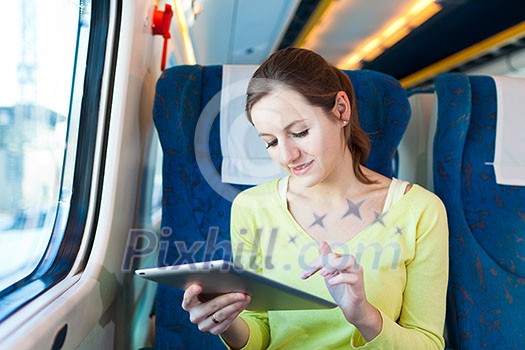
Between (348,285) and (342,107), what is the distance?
47cm

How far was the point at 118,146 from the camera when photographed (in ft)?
5.40

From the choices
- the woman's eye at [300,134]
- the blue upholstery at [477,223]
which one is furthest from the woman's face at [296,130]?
the blue upholstery at [477,223]

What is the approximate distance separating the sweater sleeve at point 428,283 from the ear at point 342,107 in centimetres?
32

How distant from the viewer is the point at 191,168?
1710 millimetres

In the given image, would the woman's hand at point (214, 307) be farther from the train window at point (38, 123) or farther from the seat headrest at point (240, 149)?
the seat headrest at point (240, 149)

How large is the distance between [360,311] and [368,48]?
4.91 meters

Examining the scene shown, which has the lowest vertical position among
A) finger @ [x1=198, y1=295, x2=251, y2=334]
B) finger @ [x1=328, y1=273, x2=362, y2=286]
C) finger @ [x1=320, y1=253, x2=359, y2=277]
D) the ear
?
finger @ [x1=198, y1=295, x2=251, y2=334]

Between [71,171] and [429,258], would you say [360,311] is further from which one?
[71,171]

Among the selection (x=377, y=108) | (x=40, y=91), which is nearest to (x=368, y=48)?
(x=377, y=108)

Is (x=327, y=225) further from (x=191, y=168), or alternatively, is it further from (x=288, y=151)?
(x=191, y=168)

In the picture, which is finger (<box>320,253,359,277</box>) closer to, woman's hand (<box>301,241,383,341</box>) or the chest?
woman's hand (<box>301,241,383,341</box>)

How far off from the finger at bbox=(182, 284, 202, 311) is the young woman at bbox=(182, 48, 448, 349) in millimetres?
190

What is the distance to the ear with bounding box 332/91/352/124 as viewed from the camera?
4.40ft

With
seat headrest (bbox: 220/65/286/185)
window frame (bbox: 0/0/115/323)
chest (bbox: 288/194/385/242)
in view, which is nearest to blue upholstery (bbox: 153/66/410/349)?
seat headrest (bbox: 220/65/286/185)
